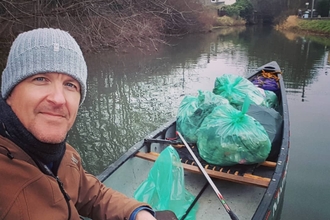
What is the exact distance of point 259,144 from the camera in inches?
130

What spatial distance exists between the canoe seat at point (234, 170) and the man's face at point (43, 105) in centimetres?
230

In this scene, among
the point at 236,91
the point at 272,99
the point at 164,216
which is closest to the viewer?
the point at 164,216

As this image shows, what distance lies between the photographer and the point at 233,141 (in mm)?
3332

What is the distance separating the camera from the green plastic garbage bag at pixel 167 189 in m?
2.99

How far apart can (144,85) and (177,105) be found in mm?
2408

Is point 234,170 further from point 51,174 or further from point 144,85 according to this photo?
point 144,85

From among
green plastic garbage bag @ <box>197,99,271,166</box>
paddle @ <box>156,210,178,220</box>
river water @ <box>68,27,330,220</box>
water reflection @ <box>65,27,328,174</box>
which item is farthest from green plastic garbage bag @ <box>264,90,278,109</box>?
paddle @ <box>156,210,178,220</box>

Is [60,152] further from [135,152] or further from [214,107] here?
[214,107]

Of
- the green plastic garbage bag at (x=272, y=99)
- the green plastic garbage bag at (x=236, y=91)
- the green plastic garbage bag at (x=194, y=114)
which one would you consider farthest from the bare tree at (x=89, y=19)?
the green plastic garbage bag at (x=194, y=114)

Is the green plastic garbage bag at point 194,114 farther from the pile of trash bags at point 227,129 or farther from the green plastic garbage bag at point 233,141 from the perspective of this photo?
the green plastic garbage bag at point 233,141

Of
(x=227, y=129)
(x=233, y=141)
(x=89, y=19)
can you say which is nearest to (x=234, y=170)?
(x=233, y=141)

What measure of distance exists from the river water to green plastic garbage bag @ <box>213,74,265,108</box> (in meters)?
1.41

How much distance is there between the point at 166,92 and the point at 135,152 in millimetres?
6119

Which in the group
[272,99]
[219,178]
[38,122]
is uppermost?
[38,122]
